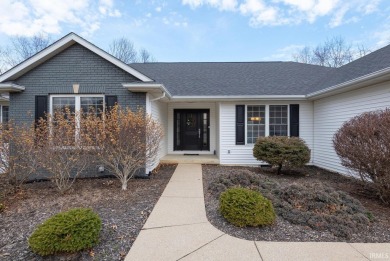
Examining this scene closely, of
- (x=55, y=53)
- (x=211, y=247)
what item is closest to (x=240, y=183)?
(x=211, y=247)

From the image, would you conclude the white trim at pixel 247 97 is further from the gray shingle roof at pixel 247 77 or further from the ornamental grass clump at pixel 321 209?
the ornamental grass clump at pixel 321 209

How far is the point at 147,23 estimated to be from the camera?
1488cm

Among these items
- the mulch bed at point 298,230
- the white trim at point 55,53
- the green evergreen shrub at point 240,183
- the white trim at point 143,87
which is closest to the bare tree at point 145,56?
the white trim at point 55,53

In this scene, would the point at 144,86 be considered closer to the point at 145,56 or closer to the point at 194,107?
the point at 194,107

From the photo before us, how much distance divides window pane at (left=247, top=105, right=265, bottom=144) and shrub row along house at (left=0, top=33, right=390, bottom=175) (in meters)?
0.04

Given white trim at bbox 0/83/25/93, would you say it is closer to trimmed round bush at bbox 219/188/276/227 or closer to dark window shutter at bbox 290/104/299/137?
trimmed round bush at bbox 219/188/276/227

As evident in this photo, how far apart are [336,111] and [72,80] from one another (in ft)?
28.7

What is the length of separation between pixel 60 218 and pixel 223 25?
47.5 ft

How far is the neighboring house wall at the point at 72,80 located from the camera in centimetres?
707

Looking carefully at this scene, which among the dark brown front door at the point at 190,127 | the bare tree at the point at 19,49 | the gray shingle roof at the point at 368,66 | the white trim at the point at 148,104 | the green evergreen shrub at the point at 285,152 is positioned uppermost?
the bare tree at the point at 19,49

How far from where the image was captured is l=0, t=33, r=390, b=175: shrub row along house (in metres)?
6.90

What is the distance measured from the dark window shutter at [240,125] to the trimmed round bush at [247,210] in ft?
17.4

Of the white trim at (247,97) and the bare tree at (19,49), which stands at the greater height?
the bare tree at (19,49)

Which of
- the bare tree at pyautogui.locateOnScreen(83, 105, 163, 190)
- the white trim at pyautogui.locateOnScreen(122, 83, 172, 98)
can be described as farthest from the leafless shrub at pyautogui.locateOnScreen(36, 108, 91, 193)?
the white trim at pyautogui.locateOnScreen(122, 83, 172, 98)
